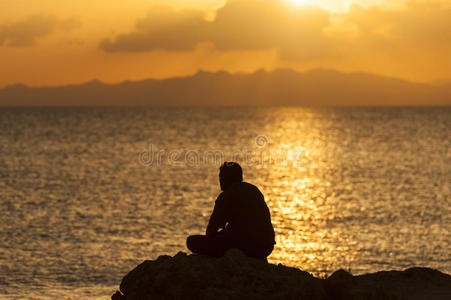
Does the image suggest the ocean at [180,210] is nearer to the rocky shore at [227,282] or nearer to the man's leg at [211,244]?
the rocky shore at [227,282]

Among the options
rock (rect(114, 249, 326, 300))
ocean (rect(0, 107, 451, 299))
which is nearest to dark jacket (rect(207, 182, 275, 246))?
rock (rect(114, 249, 326, 300))

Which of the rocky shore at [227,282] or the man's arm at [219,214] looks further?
the man's arm at [219,214]

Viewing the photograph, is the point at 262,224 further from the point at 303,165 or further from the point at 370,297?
the point at 303,165

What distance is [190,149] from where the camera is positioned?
105438mm

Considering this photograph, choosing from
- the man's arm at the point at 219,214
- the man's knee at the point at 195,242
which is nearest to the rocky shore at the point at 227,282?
the man's knee at the point at 195,242

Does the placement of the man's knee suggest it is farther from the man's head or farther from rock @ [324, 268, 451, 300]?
rock @ [324, 268, 451, 300]

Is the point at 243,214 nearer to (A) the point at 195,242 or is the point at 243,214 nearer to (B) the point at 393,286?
(A) the point at 195,242

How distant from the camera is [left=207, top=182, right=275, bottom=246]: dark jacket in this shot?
9.78 m

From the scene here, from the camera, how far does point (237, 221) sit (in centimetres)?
988

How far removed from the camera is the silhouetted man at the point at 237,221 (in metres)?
9.80

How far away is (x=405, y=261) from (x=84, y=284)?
13.4 m

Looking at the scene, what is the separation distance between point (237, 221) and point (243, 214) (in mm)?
152

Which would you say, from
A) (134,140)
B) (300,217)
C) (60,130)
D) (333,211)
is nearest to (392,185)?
(333,211)

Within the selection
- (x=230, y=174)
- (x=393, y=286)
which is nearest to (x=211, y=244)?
(x=230, y=174)
